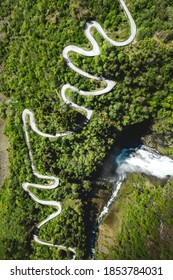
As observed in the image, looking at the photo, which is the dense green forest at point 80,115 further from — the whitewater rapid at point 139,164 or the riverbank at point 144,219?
the whitewater rapid at point 139,164

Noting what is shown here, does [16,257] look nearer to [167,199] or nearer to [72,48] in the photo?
[167,199]

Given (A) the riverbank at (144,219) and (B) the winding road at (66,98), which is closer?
(B) the winding road at (66,98)

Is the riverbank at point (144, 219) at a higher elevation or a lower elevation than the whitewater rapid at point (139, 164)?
lower

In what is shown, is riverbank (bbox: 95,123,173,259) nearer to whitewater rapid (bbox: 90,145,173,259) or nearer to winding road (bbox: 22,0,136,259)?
whitewater rapid (bbox: 90,145,173,259)

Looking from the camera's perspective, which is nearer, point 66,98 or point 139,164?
point 66,98

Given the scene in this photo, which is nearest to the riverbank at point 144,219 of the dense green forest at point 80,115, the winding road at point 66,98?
the dense green forest at point 80,115

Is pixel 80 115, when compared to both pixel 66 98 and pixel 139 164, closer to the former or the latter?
pixel 66 98

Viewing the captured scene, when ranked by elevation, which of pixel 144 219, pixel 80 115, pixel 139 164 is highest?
pixel 80 115

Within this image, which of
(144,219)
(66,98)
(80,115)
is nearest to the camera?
(66,98)

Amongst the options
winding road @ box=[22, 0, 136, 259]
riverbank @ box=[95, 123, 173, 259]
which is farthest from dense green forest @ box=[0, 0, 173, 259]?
winding road @ box=[22, 0, 136, 259]

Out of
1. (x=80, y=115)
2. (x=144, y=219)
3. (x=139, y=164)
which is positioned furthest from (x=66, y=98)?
(x=144, y=219)
